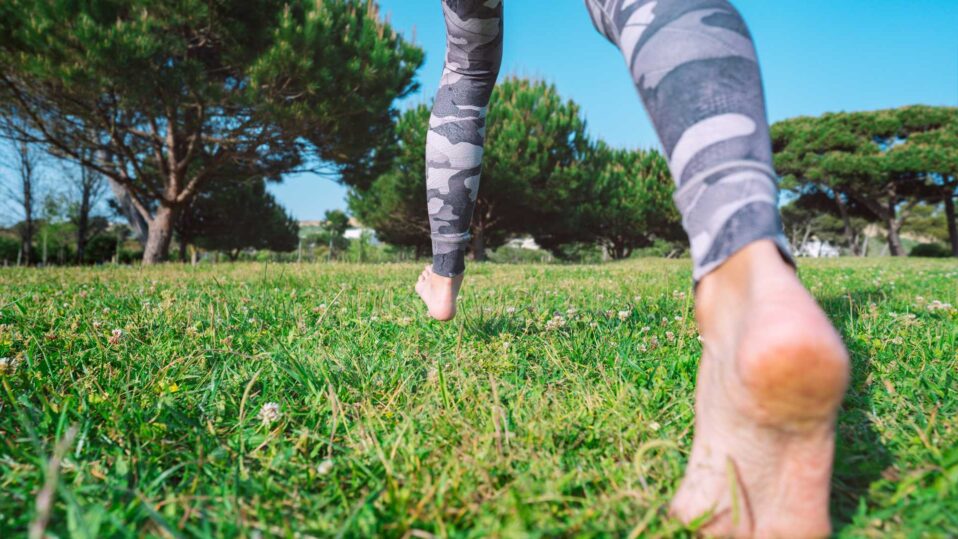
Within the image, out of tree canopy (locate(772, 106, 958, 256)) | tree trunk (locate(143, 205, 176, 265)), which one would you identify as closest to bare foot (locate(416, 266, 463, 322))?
tree trunk (locate(143, 205, 176, 265))

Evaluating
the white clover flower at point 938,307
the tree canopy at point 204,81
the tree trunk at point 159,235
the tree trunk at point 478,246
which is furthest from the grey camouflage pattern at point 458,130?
the tree trunk at point 478,246

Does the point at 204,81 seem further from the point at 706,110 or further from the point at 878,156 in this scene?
the point at 878,156

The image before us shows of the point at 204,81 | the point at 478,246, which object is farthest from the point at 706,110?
the point at 478,246

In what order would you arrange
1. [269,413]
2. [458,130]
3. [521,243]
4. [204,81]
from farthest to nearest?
[521,243] → [204,81] → [458,130] → [269,413]

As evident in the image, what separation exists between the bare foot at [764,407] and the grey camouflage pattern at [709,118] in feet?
0.13

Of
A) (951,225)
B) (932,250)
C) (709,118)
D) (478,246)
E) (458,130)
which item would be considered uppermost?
(951,225)

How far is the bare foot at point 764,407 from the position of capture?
51 centimetres

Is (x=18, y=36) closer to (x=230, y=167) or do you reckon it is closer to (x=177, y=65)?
(x=177, y=65)

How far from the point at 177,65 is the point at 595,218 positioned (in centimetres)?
1839

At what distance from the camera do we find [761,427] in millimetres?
557

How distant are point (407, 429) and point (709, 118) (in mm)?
668

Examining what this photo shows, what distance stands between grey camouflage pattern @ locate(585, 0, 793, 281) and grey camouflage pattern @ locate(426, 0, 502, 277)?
0.66 meters

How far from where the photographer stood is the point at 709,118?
2.19ft

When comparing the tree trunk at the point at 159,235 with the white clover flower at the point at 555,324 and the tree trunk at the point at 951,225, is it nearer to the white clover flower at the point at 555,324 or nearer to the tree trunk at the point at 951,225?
the white clover flower at the point at 555,324
